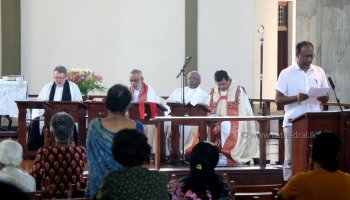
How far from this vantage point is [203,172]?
12.9ft

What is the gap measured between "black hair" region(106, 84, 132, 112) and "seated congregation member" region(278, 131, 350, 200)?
1.07 metres

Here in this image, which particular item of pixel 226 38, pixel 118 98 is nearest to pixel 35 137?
pixel 226 38

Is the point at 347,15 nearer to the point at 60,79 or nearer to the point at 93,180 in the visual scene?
the point at 60,79

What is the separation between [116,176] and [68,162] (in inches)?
78.3

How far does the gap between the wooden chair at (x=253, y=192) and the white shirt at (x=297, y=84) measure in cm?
288

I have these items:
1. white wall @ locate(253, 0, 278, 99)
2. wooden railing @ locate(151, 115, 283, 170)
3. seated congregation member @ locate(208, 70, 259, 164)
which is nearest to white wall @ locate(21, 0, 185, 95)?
white wall @ locate(253, 0, 278, 99)

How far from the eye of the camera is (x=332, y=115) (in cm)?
718

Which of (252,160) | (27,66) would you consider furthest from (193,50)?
(252,160)

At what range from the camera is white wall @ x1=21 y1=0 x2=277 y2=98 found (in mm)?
14836

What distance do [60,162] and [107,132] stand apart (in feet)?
3.67

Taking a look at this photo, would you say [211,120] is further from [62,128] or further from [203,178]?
[203,178]

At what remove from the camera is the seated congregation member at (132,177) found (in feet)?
11.7

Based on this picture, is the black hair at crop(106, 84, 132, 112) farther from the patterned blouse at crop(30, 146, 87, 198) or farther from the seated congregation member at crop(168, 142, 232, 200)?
the patterned blouse at crop(30, 146, 87, 198)

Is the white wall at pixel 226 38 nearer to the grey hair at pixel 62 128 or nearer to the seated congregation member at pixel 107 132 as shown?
the grey hair at pixel 62 128
